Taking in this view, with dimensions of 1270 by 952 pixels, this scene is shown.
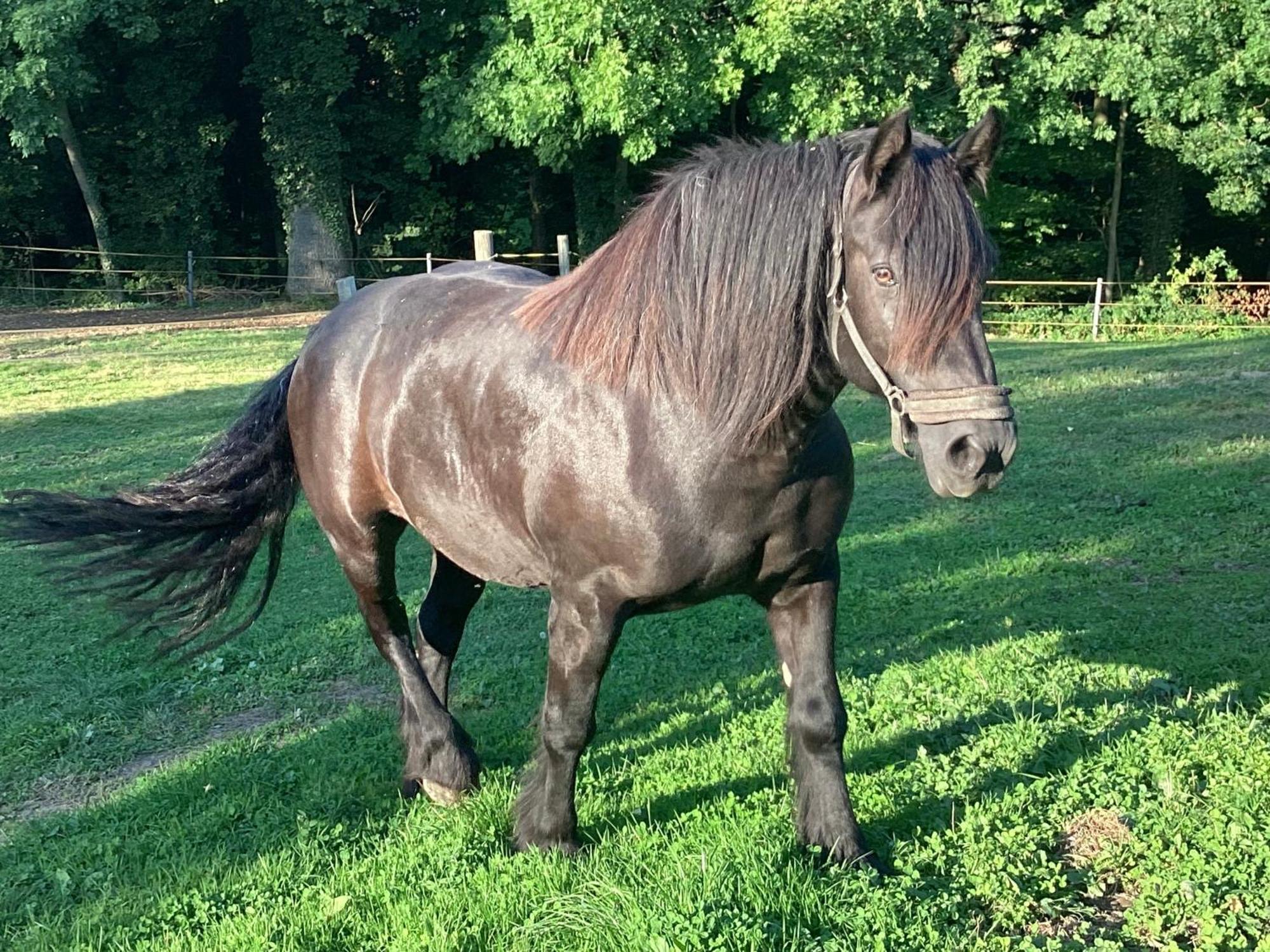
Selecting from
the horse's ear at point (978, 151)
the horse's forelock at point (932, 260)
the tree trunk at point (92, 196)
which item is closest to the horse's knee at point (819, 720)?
the horse's forelock at point (932, 260)

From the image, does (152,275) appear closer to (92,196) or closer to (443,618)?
(92,196)

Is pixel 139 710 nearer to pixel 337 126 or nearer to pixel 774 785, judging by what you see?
pixel 774 785

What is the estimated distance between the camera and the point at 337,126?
2639 cm

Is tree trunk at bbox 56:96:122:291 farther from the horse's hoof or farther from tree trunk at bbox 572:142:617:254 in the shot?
the horse's hoof

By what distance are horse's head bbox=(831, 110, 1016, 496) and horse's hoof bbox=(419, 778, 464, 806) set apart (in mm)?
2235

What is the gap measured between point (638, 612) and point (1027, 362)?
43.9 feet

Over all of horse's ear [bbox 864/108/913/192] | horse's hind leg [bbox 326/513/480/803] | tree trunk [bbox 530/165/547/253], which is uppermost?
tree trunk [bbox 530/165/547/253]

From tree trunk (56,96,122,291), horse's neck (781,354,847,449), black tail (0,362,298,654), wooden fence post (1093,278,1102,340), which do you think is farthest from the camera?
tree trunk (56,96,122,291)

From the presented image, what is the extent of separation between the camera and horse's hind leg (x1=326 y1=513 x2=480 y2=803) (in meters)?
4.07

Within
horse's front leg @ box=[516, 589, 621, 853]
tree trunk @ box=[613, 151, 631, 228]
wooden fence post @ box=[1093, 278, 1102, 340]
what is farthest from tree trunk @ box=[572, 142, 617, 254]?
horse's front leg @ box=[516, 589, 621, 853]

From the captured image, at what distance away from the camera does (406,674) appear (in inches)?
171

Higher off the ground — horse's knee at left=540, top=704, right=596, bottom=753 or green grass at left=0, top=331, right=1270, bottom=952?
horse's knee at left=540, top=704, right=596, bottom=753

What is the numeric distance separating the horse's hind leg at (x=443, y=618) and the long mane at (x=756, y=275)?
1687 mm

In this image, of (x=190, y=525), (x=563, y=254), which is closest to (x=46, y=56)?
(x=563, y=254)
